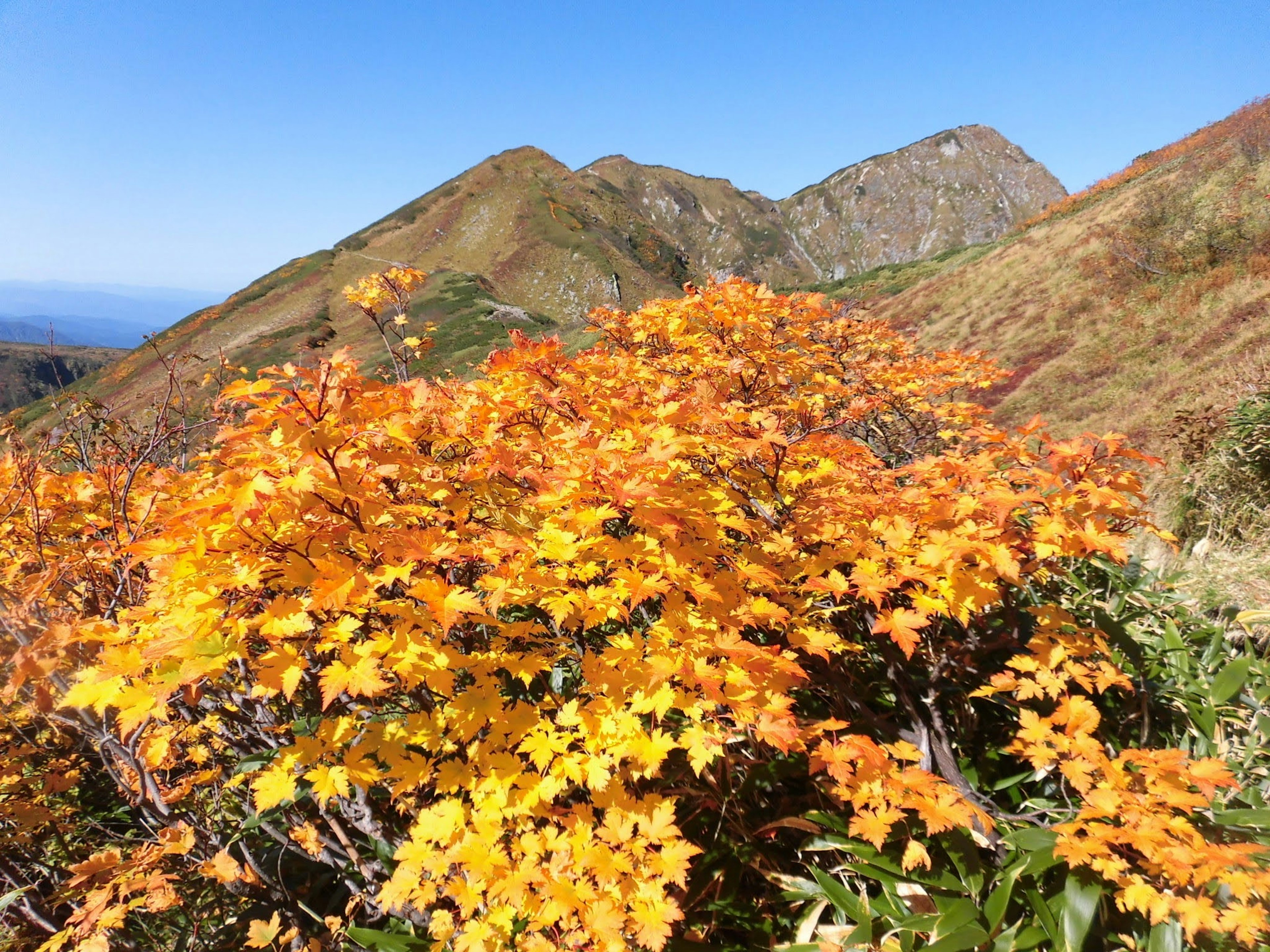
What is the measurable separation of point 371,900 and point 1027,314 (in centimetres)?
2074

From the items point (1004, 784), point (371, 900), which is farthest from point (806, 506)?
point (371, 900)

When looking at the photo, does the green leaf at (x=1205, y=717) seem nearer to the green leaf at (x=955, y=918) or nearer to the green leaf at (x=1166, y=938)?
the green leaf at (x=1166, y=938)

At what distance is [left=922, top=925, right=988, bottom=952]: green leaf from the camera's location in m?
2.18

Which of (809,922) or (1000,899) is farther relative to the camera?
(809,922)

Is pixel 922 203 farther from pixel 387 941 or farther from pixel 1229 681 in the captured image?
pixel 387 941

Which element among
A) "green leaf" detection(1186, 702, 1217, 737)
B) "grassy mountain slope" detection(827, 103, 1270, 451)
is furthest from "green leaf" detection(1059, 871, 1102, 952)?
"grassy mountain slope" detection(827, 103, 1270, 451)

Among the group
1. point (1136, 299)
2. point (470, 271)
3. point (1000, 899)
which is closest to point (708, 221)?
point (470, 271)

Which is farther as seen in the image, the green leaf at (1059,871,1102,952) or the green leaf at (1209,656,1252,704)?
the green leaf at (1209,656,1252,704)

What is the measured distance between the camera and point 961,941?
2193 millimetres

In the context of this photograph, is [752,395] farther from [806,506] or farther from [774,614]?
[774,614]

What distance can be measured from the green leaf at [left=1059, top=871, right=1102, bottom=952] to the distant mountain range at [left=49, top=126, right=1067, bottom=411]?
493 cm

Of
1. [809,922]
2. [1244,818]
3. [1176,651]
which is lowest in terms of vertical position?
[809,922]

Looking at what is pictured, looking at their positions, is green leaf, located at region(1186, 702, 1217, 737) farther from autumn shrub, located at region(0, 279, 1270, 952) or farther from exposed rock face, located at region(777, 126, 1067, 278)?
exposed rock face, located at region(777, 126, 1067, 278)

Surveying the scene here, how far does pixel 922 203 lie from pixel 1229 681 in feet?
538
